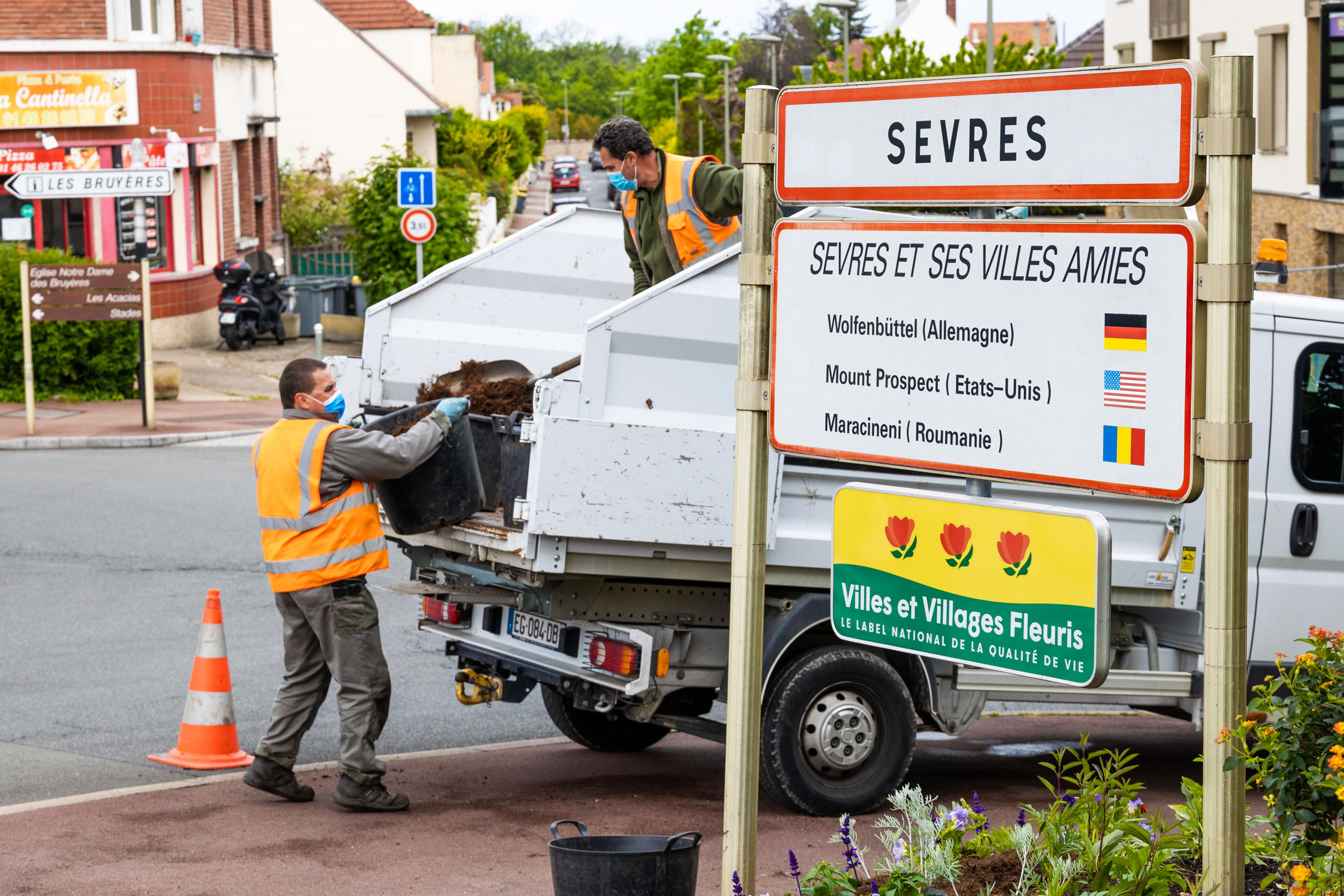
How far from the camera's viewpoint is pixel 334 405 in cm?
671

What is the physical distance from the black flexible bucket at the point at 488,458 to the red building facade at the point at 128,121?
1875 centimetres

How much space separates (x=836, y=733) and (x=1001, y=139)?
3382mm

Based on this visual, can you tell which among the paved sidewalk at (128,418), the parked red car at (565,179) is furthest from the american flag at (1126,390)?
the parked red car at (565,179)

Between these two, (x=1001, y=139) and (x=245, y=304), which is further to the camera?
(x=245, y=304)

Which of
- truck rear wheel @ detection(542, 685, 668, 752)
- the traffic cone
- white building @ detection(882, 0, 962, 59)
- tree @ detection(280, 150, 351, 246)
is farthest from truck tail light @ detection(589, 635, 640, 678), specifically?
white building @ detection(882, 0, 962, 59)

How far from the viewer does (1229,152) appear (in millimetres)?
3236

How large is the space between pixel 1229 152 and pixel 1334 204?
22280 mm

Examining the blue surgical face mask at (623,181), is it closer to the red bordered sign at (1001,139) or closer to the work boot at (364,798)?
the work boot at (364,798)

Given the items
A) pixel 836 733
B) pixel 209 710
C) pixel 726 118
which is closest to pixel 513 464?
pixel 836 733

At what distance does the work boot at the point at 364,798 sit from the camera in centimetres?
657

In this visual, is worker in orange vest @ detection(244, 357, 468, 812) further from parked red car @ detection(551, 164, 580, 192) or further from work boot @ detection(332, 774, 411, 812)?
parked red car @ detection(551, 164, 580, 192)

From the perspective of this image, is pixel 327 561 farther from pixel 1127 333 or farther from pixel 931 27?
pixel 931 27

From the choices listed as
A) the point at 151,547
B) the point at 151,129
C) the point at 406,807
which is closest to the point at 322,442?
the point at 406,807

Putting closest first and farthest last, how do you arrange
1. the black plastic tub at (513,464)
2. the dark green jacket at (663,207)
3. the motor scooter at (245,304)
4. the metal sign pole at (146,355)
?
the black plastic tub at (513,464) < the dark green jacket at (663,207) < the metal sign pole at (146,355) < the motor scooter at (245,304)
